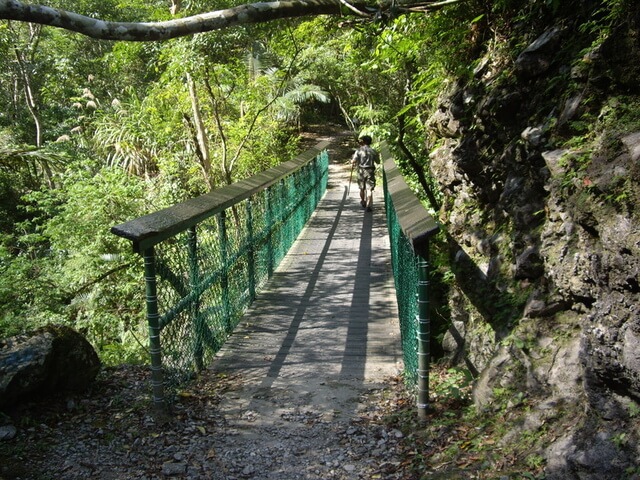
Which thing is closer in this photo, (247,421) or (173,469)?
(173,469)

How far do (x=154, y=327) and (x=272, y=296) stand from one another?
10.4 ft

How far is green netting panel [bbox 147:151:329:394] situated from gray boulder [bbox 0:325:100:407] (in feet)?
2.09

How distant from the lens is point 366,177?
477 inches

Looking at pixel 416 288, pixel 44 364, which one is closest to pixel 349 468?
pixel 416 288

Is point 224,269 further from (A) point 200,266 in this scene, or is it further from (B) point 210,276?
(A) point 200,266

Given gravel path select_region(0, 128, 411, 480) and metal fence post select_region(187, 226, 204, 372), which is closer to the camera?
gravel path select_region(0, 128, 411, 480)

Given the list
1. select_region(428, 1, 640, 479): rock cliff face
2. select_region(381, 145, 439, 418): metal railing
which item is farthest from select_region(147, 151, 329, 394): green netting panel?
select_region(428, 1, 640, 479): rock cliff face

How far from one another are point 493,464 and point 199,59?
27.0ft

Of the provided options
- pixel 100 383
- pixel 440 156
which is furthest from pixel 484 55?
pixel 100 383

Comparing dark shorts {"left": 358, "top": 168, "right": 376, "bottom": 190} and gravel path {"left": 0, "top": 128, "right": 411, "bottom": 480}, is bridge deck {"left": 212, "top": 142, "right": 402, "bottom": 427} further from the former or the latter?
dark shorts {"left": 358, "top": 168, "right": 376, "bottom": 190}

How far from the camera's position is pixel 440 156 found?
688cm

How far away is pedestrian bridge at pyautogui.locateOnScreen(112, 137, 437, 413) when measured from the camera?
3979 millimetres

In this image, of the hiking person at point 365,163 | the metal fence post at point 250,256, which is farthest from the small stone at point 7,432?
the hiking person at point 365,163

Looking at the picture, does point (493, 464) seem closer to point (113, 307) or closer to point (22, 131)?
point (113, 307)
